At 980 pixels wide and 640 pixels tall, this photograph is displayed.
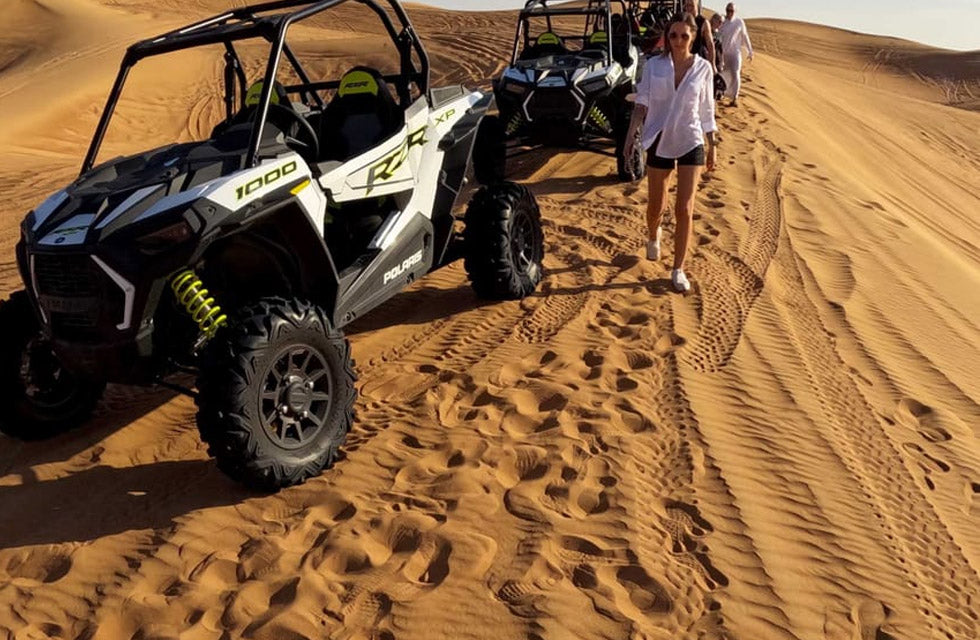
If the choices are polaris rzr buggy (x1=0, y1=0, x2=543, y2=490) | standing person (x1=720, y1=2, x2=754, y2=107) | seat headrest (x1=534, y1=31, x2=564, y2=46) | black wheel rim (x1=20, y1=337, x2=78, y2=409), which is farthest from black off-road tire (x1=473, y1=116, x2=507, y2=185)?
standing person (x1=720, y1=2, x2=754, y2=107)

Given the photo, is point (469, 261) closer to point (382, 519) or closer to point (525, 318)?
point (525, 318)

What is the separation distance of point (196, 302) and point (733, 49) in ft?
37.6

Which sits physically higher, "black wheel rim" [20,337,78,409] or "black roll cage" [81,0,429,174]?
"black roll cage" [81,0,429,174]

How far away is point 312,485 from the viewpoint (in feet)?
11.3

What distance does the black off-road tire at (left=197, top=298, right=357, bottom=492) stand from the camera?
10.1 ft

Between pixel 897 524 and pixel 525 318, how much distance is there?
245 centimetres

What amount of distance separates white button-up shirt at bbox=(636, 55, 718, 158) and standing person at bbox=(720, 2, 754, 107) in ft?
26.6

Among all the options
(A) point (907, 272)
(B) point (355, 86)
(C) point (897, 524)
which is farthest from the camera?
(A) point (907, 272)

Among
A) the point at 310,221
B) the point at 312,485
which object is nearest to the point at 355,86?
the point at 310,221

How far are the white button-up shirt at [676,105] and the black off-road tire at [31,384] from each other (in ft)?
11.3

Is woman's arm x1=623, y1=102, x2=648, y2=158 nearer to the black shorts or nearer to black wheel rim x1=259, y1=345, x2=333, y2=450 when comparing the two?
the black shorts

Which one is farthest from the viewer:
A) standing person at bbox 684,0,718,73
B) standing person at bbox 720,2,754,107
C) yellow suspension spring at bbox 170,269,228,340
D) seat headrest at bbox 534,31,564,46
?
standing person at bbox 720,2,754,107

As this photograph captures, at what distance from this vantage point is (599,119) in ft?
28.2

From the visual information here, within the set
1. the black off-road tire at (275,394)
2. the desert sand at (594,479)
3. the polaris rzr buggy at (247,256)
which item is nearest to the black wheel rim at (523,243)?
the desert sand at (594,479)
